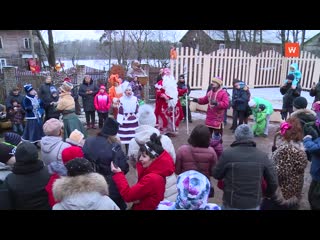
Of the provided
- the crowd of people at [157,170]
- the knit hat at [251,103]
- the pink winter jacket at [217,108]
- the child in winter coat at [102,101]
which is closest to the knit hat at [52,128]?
the crowd of people at [157,170]

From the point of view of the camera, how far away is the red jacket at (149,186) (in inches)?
94.9

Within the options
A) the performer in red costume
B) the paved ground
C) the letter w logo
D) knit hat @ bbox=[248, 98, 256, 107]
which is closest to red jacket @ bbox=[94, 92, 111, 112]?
the paved ground

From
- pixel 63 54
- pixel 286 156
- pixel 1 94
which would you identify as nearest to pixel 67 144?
pixel 286 156

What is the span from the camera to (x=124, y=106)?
5.57 meters

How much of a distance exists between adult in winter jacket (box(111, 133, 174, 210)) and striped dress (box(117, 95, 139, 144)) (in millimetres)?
2993

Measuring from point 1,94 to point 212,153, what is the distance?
34.2 feet

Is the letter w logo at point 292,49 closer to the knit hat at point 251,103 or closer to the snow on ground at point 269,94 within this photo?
the snow on ground at point 269,94

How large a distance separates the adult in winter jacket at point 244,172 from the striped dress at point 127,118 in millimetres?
3120

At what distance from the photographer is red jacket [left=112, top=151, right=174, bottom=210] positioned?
2.41 metres

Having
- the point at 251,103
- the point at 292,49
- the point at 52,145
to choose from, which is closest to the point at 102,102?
the point at 251,103

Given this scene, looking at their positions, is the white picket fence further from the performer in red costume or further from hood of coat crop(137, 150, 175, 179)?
hood of coat crop(137, 150, 175, 179)
